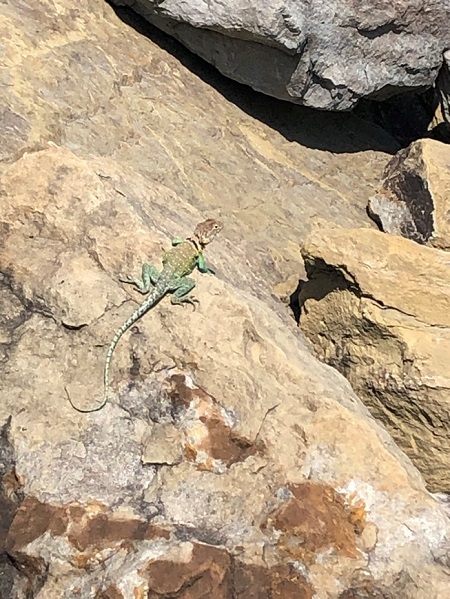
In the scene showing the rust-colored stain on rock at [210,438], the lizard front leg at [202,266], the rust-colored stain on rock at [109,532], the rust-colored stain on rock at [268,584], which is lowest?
the rust-colored stain on rock at [109,532]

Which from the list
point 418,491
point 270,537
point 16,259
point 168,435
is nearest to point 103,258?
point 16,259

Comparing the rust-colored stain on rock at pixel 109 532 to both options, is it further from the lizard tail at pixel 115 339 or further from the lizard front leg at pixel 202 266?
the lizard front leg at pixel 202 266

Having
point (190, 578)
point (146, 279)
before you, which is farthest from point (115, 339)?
point (190, 578)

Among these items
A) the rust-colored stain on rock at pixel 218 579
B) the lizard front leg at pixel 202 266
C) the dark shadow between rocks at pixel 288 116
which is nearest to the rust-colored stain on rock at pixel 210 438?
the rust-colored stain on rock at pixel 218 579

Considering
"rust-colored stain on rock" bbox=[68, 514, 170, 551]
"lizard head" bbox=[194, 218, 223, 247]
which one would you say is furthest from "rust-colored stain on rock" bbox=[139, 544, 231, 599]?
"lizard head" bbox=[194, 218, 223, 247]

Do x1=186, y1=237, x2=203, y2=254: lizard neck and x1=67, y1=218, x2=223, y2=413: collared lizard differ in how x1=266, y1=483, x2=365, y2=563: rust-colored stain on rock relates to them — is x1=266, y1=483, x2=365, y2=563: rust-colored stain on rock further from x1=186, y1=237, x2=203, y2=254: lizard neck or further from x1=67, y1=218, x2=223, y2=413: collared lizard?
x1=186, y1=237, x2=203, y2=254: lizard neck

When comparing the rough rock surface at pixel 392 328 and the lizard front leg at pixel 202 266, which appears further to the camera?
the rough rock surface at pixel 392 328

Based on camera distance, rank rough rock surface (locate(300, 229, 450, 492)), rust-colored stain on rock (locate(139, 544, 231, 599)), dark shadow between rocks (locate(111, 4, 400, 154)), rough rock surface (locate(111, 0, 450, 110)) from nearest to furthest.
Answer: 1. rust-colored stain on rock (locate(139, 544, 231, 599))
2. rough rock surface (locate(300, 229, 450, 492))
3. rough rock surface (locate(111, 0, 450, 110))
4. dark shadow between rocks (locate(111, 4, 400, 154))
